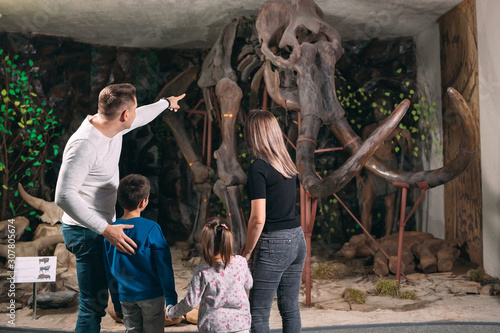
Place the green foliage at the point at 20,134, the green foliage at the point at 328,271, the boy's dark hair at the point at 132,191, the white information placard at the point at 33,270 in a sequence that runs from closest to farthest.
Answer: the boy's dark hair at the point at 132,191
the white information placard at the point at 33,270
the green foliage at the point at 328,271
the green foliage at the point at 20,134

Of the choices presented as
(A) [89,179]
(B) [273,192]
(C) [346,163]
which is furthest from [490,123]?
(A) [89,179]

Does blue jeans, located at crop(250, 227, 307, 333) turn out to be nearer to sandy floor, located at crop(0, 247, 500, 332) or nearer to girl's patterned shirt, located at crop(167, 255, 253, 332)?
girl's patterned shirt, located at crop(167, 255, 253, 332)

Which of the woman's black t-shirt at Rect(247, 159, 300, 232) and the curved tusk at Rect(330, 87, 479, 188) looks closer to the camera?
the woman's black t-shirt at Rect(247, 159, 300, 232)

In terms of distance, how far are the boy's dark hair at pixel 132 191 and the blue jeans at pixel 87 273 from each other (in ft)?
0.77

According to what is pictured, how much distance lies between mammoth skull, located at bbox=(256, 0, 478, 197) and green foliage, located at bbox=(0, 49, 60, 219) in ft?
8.99

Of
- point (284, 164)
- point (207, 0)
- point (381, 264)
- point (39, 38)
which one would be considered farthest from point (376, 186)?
point (39, 38)

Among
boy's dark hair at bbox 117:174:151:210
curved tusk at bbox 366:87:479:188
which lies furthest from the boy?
curved tusk at bbox 366:87:479:188

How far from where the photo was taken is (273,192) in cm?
220

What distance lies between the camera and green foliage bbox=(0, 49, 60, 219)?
5172 millimetres

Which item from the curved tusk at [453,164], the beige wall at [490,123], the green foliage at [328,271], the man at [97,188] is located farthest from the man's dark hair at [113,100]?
the beige wall at [490,123]

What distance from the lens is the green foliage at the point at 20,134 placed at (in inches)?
204

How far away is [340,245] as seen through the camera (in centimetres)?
580

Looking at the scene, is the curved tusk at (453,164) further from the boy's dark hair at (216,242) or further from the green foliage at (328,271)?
the boy's dark hair at (216,242)

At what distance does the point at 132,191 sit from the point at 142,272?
0.34 meters
